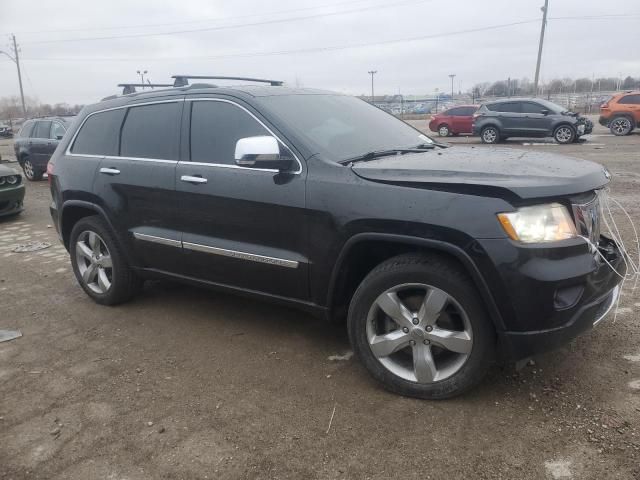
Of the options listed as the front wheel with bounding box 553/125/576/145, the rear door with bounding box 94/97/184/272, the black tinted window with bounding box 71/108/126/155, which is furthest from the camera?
the front wheel with bounding box 553/125/576/145

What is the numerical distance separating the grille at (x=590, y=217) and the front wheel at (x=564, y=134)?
54.3ft

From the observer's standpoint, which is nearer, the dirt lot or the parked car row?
the dirt lot

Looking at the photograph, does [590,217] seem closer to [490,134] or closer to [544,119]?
[544,119]

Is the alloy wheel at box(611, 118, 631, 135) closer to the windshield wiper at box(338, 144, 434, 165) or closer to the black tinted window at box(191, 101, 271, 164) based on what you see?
the windshield wiper at box(338, 144, 434, 165)

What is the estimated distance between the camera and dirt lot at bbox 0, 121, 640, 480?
2557mm

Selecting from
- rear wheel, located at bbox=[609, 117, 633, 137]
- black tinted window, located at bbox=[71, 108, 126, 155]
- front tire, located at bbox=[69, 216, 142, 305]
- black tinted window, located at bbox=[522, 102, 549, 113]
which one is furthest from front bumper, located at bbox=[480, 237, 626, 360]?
rear wheel, located at bbox=[609, 117, 633, 137]

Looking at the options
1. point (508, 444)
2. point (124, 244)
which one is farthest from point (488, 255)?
point (124, 244)

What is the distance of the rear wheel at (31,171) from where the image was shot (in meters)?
14.1

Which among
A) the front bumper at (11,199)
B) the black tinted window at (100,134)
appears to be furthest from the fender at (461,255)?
the front bumper at (11,199)

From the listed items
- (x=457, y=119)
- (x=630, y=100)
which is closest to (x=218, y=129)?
(x=630, y=100)

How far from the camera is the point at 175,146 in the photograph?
158 inches

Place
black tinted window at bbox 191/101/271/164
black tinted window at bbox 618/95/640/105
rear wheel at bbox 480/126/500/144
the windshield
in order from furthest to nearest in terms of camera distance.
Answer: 1. black tinted window at bbox 618/95/640/105
2. rear wheel at bbox 480/126/500/144
3. black tinted window at bbox 191/101/271/164
4. the windshield

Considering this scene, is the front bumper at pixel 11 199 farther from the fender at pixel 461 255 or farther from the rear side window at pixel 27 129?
the fender at pixel 461 255

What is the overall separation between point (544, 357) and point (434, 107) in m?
59.5
